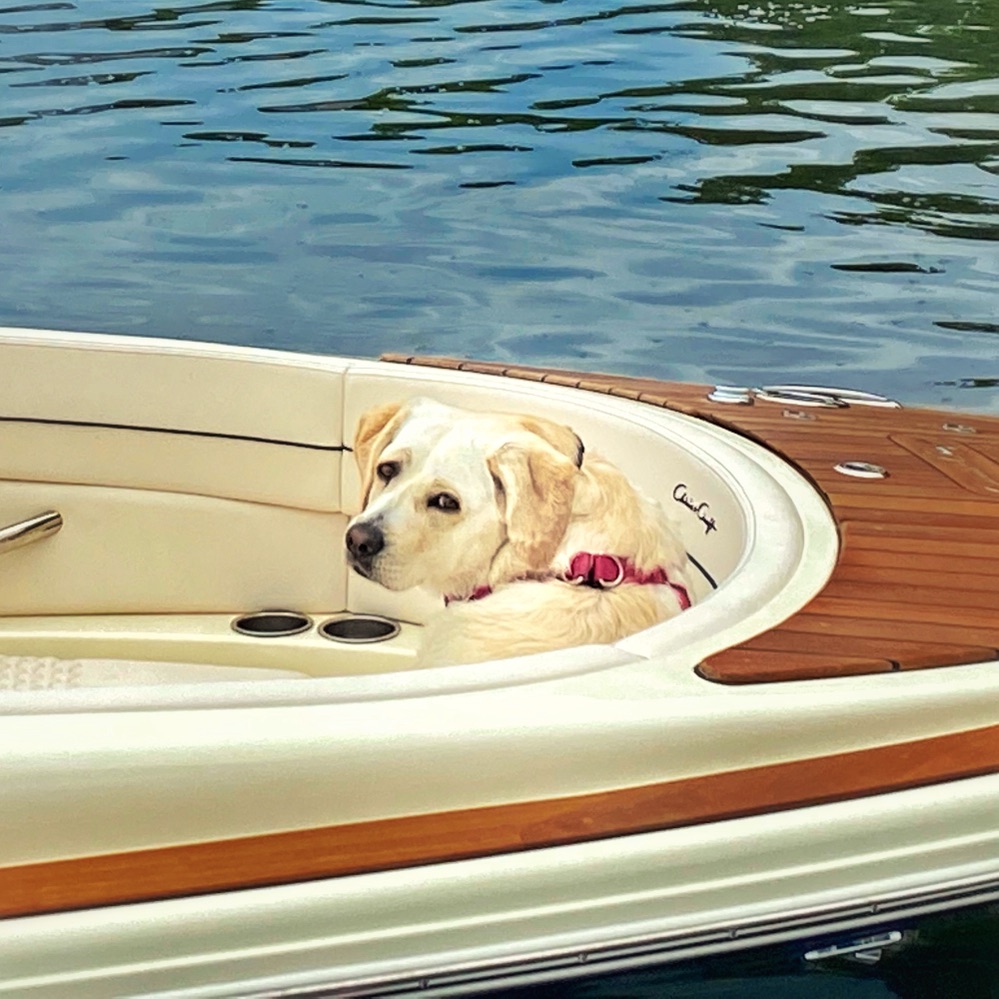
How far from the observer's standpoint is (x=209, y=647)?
9.18 feet

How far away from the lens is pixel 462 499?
2008 millimetres

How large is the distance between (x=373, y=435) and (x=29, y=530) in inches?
35.0

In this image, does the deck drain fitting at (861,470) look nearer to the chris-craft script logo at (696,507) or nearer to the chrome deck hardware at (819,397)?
the chris-craft script logo at (696,507)

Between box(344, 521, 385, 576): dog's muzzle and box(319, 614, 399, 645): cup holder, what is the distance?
2.20 feet

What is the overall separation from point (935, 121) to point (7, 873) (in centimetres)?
923

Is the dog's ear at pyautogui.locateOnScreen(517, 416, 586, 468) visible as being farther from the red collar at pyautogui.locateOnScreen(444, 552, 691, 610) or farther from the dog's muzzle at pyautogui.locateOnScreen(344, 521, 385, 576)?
the dog's muzzle at pyautogui.locateOnScreen(344, 521, 385, 576)

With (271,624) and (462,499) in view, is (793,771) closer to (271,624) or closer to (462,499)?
(462,499)

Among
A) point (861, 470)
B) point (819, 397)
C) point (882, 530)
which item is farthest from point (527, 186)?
point (882, 530)

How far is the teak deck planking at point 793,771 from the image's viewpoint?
1486 millimetres

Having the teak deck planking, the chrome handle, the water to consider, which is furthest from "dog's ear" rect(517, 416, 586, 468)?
the water

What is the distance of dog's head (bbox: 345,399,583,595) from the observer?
1963 millimetres

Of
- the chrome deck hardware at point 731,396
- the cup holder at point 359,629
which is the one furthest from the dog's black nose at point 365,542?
the chrome deck hardware at point 731,396

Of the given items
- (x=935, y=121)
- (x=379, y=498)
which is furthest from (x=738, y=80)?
(x=379, y=498)

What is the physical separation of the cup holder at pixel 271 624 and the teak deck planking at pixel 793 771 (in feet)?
3.22
